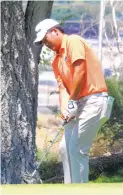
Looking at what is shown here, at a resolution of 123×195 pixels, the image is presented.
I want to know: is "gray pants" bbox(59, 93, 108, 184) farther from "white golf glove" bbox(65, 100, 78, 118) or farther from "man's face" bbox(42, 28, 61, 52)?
"man's face" bbox(42, 28, 61, 52)

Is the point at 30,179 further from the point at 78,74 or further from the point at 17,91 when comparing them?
the point at 78,74

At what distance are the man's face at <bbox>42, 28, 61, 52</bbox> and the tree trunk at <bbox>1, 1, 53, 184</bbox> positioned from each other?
1.32 meters

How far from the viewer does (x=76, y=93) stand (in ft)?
17.0

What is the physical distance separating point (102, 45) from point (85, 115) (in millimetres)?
6156

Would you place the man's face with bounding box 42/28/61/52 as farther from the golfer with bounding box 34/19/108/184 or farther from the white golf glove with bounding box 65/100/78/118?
the white golf glove with bounding box 65/100/78/118

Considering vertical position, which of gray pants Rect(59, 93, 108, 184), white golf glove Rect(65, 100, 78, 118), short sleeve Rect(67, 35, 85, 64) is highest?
short sleeve Rect(67, 35, 85, 64)

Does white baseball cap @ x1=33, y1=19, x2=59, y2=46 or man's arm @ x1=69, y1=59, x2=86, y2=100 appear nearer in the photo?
man's arm @ x1=69, y1=59, x2=86, y2=100

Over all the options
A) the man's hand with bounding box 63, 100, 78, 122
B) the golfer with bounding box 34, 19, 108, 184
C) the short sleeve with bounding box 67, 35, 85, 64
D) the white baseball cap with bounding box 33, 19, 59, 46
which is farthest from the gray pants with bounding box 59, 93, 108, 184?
the white baseball cap with bounding box 33, 19, 59, 46

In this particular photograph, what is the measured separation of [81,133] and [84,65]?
55 cm

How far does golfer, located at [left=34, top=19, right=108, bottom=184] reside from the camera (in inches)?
204
